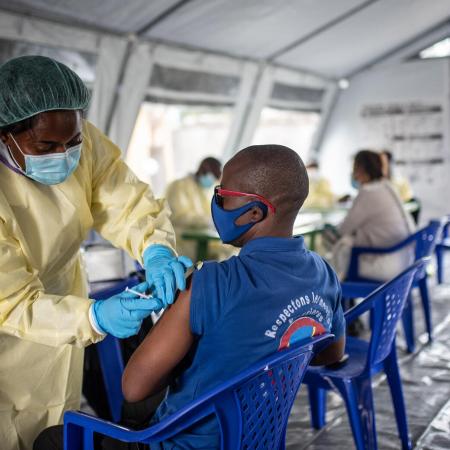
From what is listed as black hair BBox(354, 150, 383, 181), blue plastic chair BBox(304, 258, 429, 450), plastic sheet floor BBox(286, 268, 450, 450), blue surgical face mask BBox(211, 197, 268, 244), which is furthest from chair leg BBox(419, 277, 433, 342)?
blue surgical face mask BBox(211, 197, 268, 244)

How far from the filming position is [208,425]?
1.08m

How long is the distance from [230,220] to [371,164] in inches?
83.2

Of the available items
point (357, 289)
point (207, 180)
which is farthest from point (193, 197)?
point (357, 289)

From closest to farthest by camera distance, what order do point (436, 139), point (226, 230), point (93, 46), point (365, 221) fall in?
point (226, 230), point (365, 221), point (93, 46), point (436, 139)

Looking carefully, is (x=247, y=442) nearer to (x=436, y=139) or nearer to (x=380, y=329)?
(x=380, y=329)

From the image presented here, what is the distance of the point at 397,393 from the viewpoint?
193cm

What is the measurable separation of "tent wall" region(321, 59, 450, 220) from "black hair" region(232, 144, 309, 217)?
5.56 meters

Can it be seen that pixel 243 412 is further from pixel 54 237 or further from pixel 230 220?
pixel 54 237

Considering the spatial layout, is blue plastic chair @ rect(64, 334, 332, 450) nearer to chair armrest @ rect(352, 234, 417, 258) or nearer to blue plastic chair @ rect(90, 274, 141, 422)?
blue plastic chair @ rect(90, 274, 141, 422)

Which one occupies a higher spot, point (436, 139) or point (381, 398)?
point (436, 139)

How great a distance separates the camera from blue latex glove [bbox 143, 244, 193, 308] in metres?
1.11

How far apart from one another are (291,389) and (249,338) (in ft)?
0.46

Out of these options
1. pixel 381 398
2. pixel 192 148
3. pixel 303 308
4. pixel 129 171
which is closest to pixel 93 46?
pixel 129 171

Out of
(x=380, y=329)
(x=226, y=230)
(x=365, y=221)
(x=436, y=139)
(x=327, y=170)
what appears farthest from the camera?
(x=327, y=170)
